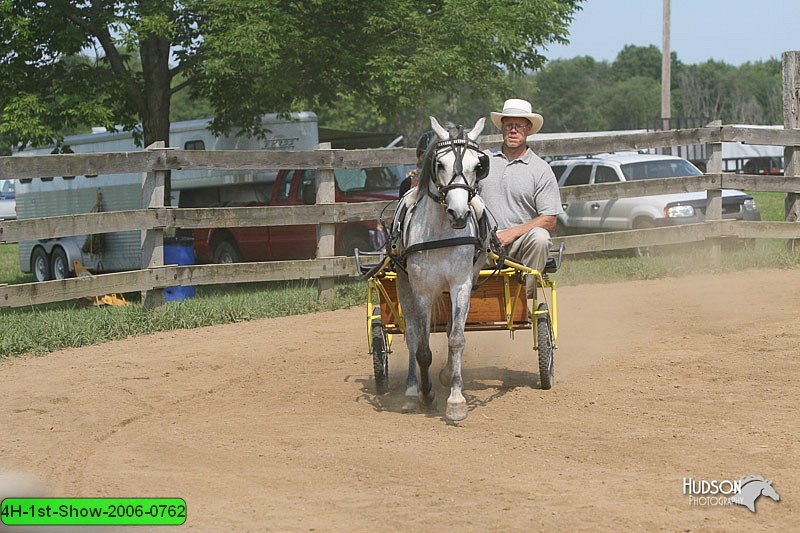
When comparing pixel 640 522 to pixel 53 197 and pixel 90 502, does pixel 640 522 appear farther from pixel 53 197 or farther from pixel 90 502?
pixel 53 197

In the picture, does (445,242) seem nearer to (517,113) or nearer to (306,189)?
(517,113)

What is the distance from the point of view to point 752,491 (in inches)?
198

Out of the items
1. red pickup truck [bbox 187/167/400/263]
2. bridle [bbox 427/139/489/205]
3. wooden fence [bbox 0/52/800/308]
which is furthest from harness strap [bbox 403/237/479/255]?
red pickup truck [bbox 187/167/400/263]

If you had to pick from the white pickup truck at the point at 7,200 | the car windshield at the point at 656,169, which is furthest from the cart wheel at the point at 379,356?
the white pickup truck at the point at 7,200

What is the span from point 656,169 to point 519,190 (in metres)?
11.7

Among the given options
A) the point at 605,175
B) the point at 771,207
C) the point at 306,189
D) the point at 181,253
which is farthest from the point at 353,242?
the point at 771,207

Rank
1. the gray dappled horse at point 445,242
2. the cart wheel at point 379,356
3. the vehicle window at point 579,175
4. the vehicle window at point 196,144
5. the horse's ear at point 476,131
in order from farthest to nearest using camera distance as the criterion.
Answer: the vehicle window at point 579,175 → the vehicle window at point 196,144 → the cart wheel at point 379,356 → the horse's ear at point 476,131 → the gray dappled horse at point 445,242

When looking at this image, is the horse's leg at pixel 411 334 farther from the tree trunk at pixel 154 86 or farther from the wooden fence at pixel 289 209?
the tree trunk at pixel 154 86

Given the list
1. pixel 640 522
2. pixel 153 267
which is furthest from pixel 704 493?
pixel 153 267

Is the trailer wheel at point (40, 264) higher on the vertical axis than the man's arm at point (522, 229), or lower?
lower

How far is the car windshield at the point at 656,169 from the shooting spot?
62.3 feet

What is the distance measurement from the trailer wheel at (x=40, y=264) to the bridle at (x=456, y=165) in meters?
15.6

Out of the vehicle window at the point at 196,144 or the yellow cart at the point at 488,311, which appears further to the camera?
the vehicle window at the point at 196,144

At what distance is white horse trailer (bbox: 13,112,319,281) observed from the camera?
1847 cm
